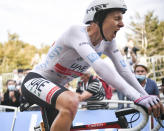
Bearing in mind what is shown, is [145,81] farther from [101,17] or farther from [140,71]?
[101,17]

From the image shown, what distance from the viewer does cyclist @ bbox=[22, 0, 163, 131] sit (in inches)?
73.9

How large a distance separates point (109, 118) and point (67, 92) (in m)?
2.15

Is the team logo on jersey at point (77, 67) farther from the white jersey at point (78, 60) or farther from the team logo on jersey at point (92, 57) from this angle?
the team logo on jersey at point (92, 57)

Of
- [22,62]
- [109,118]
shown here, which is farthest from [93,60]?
[22,62]

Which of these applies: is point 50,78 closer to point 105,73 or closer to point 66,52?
point 66,52

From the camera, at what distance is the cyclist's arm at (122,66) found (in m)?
2.40

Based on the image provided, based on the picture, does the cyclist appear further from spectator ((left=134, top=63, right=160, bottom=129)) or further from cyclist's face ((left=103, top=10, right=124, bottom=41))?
spectator ((left=134, top=63, right=160, bottom=129))

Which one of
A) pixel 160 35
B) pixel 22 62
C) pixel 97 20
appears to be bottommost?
pixel 22 62

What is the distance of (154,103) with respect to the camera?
5.59 feet

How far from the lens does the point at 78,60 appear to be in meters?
2.46

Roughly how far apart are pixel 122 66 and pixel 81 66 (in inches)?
18.8

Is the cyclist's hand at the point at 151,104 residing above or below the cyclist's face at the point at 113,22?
below

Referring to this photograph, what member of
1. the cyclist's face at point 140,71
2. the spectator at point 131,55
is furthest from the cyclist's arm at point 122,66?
the spectator at point 131,55

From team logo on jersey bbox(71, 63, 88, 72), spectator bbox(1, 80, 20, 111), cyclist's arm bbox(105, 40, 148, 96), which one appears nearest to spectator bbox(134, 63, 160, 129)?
cyclist's arm bbox(105, 40, 148, 96)
